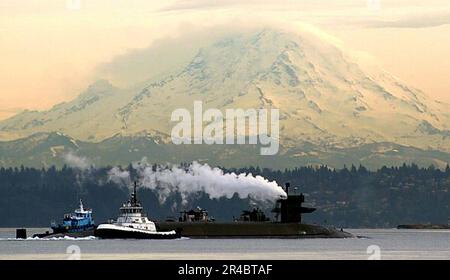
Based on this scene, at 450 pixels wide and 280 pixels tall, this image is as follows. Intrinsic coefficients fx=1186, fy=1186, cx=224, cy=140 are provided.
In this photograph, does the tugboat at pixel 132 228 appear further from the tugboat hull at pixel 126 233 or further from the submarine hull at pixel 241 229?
the submarine hull at pixel 241 229

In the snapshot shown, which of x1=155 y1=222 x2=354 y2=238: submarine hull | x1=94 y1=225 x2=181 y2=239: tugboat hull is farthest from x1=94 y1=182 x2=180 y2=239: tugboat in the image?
x1=155 y1=222 x2=354 y2=238: submarine hull

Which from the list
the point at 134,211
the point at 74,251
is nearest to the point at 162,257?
the point at 74,251

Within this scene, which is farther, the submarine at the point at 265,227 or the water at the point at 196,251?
the submarine at the point at 265,227

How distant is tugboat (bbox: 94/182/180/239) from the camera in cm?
18612

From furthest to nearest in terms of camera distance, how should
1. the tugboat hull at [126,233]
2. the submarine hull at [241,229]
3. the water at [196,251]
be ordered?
1. the submarine hull at [241,229]
2. the tugboat hull at [126,233]
3. the water at [196,251]

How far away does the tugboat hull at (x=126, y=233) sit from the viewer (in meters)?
186

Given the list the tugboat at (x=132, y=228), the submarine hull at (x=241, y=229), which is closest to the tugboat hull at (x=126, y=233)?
the tugboat at (x=132, y=228)

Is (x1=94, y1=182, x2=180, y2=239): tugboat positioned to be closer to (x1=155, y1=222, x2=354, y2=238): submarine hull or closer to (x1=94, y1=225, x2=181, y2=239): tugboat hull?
(x1=94, y1=225, x2=181, y2=239): tugboat hull

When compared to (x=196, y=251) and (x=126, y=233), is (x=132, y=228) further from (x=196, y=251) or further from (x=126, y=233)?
(x=196, y=251)

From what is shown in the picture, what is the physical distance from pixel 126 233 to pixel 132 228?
1.24 m

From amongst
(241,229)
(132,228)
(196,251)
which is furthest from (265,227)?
(196,251)

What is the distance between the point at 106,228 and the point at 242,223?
2331 centimetres

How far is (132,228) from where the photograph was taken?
7387 inches

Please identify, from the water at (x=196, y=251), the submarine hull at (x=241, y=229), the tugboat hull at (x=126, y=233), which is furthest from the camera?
the submarine hull at (x=241, y=229)
